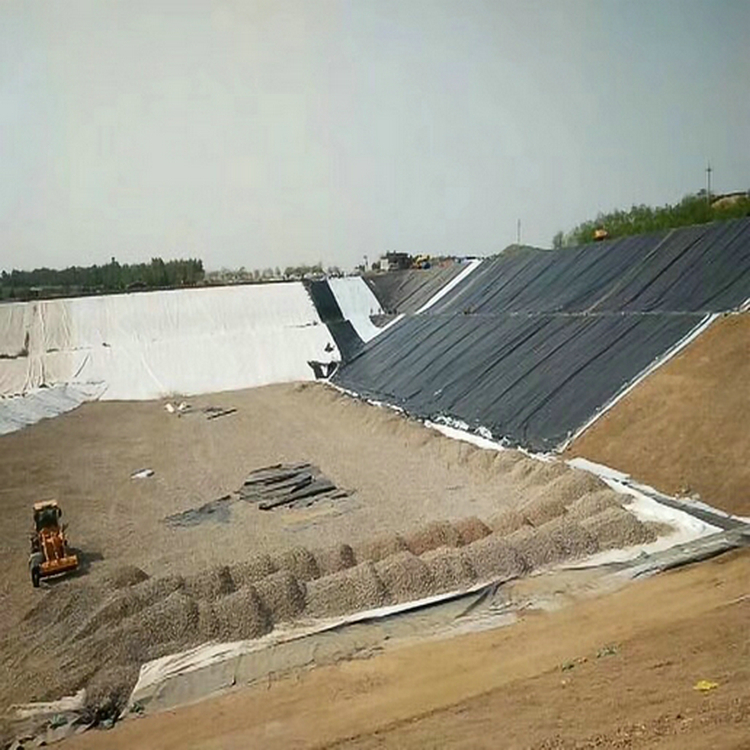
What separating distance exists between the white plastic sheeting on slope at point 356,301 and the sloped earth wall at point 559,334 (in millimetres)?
8012

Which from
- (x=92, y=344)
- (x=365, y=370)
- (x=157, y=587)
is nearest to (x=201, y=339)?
(x=92, y=344)

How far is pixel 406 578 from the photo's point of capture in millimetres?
9758

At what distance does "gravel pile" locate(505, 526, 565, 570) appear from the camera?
400 inches

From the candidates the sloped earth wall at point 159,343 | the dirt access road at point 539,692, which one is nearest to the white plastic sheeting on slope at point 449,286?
the sloped earth wall at point 159,343

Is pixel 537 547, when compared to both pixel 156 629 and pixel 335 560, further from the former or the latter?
pixel 156 629

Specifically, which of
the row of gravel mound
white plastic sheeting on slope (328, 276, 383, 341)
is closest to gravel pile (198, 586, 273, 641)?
the row of gravel mound

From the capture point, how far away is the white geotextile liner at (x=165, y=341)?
33.8 m

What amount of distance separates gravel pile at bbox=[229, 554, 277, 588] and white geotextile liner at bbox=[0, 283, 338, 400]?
2388 centimetres

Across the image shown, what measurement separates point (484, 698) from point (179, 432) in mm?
19094

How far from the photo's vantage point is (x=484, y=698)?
667 centimetres

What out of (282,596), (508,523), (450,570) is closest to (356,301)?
(508,523)

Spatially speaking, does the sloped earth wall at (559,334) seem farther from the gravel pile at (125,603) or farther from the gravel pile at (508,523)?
the gravel pile at (125,603)

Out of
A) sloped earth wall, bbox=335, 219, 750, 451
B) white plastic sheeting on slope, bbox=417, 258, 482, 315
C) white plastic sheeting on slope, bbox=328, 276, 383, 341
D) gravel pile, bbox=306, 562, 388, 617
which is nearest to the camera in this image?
gravel pile, bbox=306, 562, 388, 617

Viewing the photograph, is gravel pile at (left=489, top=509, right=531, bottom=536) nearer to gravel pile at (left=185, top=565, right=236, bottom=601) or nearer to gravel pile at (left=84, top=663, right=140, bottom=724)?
gravel pile at (left=185, top=565, right=236, bottom=601)
